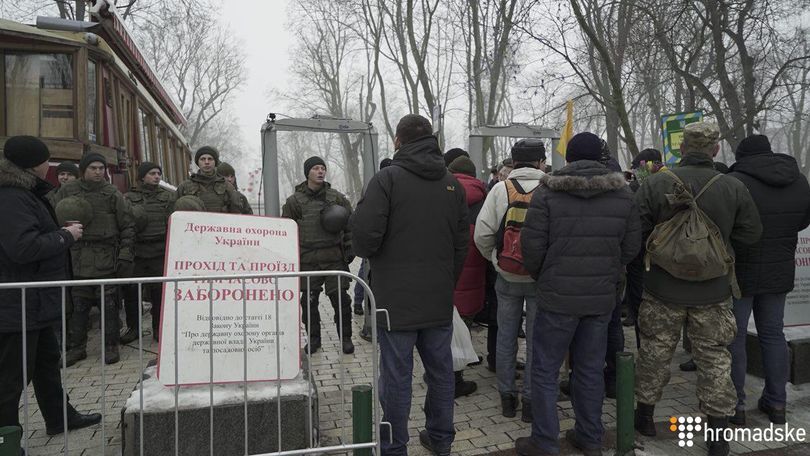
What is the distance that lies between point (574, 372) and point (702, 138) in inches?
68.9

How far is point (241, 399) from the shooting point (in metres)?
3.09

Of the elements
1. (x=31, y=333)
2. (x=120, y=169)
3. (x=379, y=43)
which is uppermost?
(x=379, y=43)

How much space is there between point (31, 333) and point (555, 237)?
326cm

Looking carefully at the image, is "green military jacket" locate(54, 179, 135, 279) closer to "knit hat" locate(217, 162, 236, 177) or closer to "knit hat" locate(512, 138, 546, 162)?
"knit hat" locate(217, 162, 236, 177)

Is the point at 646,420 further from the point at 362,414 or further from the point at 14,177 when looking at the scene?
the point at 14,177

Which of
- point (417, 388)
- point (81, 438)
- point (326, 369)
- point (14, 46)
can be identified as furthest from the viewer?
point (14, 46)

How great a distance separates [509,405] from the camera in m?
3.91

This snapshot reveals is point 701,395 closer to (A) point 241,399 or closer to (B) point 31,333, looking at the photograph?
(A) point 241,399

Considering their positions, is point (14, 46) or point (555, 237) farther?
point (14, 46)

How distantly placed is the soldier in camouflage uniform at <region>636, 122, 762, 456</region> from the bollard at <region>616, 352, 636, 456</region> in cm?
38

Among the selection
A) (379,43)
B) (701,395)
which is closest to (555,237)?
(701,395)

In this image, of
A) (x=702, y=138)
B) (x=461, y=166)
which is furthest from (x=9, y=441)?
(x=702, y=138)

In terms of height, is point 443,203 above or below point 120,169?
below

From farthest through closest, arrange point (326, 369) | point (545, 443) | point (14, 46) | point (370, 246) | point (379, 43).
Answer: point (379, 43)
point (14, 46)
point (326, 369)
point (545, 443)
point (370, 246)
